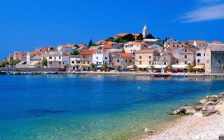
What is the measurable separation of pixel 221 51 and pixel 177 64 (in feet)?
38.4

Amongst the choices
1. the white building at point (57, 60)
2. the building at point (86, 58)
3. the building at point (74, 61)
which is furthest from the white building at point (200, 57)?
the white building at point (57, 60)

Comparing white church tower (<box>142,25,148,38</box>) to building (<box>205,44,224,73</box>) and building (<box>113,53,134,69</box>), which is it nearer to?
building (<box>113,53,134,69</box>)

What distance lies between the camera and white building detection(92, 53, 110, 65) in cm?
9488

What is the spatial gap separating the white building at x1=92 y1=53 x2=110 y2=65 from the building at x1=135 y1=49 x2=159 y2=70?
336 inches

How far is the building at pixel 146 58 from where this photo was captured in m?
86.6

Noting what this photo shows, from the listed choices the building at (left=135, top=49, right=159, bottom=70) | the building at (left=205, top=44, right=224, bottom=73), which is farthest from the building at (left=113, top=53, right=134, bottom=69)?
the building at (left=205, top=44, right=224, bottom=73)

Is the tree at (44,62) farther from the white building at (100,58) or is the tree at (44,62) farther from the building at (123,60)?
the building at (123,60)

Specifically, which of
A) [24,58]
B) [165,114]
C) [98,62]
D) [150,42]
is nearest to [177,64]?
[98,62]

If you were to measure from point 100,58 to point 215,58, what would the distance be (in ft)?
106

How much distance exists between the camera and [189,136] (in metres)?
13.5

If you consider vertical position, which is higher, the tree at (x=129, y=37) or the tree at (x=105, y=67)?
the tree at (x=129, y=37)

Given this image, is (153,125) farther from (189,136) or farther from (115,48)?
(115,48)

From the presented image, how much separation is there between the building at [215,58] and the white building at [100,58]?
28.9 m

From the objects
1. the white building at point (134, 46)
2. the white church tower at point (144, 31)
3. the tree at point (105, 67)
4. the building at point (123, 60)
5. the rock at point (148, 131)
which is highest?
the white church tower at point (144, 31)
